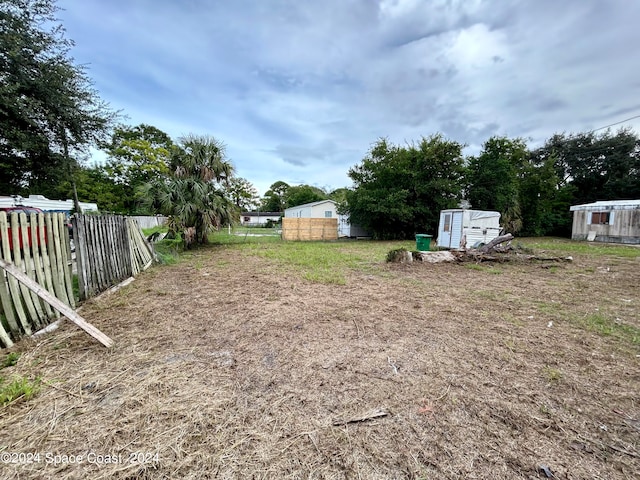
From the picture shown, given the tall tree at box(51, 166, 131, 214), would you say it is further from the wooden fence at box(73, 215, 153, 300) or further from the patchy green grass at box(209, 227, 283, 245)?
the wooden fence at box(73, 215, 153, 300)

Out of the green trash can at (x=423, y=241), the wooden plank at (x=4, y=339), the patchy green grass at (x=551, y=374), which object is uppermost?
the green trash can at (x=423, y=241)

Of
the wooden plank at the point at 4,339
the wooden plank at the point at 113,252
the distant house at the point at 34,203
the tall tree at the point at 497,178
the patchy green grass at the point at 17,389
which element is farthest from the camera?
the tall tree at the point at 497,178

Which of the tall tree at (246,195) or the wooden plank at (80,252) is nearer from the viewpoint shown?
the wooden plank at (80,252)

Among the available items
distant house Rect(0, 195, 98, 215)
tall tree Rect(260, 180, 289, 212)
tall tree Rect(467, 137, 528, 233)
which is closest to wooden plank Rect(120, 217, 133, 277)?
distant house Rect(0, 195, 98, 215)

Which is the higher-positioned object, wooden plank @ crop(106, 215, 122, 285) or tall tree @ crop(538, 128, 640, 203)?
tall tree @ crop(538, 128, 640, 203)

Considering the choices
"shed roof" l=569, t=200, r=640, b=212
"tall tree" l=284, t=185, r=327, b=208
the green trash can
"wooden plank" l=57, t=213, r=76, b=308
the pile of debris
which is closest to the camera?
"wooden plank" l=57, t=213, r=76, b=308

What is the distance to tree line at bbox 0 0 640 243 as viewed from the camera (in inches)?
288

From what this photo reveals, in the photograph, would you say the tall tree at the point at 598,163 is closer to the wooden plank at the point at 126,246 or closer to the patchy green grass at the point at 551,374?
the patchy green grass at the point at 551,374

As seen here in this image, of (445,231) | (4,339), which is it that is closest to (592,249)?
(445,231)

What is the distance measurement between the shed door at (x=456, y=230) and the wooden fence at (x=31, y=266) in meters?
12.0

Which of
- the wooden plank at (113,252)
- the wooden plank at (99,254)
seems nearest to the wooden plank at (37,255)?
the wooden plank at (99,254)

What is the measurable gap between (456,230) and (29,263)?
40.7ft

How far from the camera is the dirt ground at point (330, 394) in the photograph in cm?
140

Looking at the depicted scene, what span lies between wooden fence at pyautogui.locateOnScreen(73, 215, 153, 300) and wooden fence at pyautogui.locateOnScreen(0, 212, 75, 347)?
1.41 feet
